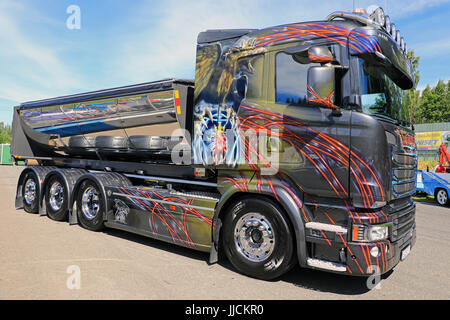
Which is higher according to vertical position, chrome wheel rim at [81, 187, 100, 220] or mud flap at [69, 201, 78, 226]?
chrome wheel rim at [81, 187, 100, 220]

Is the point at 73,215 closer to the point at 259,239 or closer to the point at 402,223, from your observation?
the point at 259,239

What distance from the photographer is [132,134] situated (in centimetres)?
648

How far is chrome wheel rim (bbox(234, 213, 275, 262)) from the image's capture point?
170 inches

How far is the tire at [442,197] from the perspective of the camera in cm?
1197

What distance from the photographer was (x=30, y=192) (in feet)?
29.0

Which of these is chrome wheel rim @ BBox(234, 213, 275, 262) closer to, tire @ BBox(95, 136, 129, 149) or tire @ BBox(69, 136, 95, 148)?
tire @ BBox(95, 136, 129, 149)

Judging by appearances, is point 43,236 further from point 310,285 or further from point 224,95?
point 310,285

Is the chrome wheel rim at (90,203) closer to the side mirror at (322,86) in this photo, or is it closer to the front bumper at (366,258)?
the side mirror at (322,86)

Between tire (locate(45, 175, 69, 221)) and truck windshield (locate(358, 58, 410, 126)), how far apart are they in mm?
6377

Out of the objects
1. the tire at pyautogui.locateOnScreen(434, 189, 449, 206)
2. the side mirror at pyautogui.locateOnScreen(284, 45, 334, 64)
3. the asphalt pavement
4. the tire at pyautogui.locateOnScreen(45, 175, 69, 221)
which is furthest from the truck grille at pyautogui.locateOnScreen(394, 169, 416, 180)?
the tire at pyautogui.locateOnScreen(434, 189, 449, 206)

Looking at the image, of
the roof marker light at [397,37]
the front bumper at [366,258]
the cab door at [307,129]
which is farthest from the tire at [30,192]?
the roof marker light at [397,37]

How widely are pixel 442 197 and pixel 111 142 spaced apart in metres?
11.3
